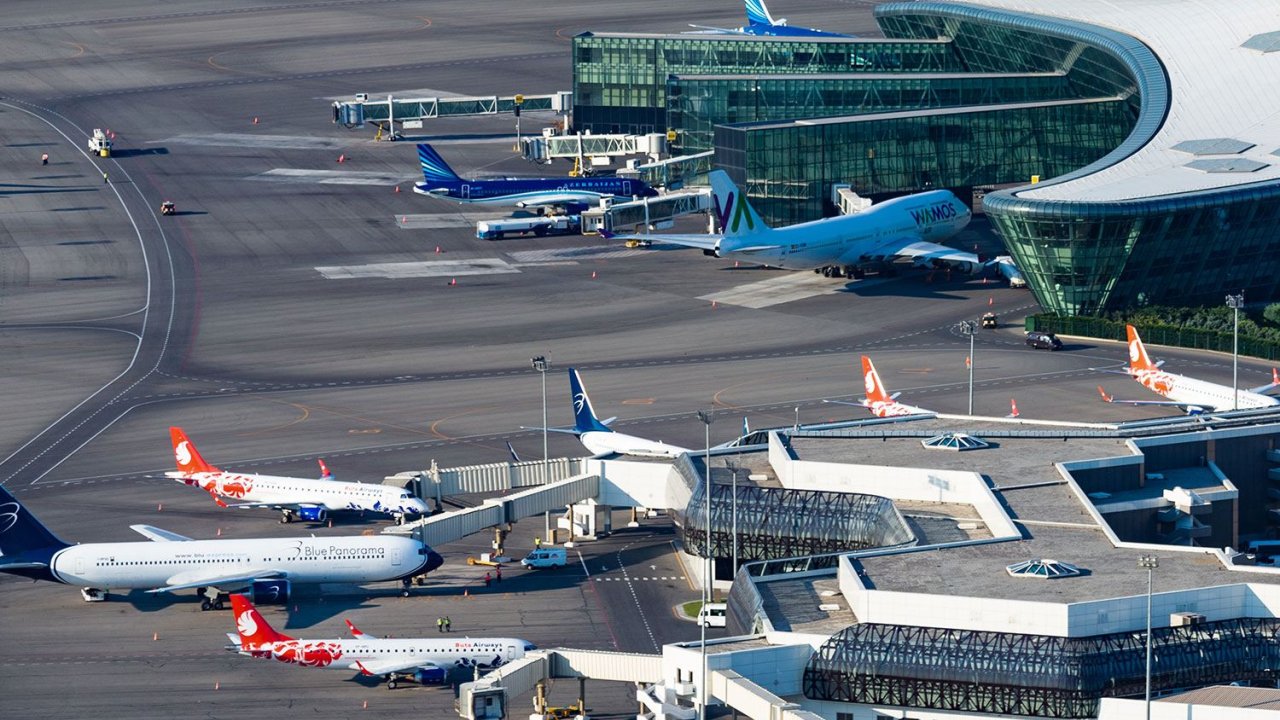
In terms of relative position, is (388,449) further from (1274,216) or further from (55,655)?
(1274,216)

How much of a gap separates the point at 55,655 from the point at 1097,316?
99.7m

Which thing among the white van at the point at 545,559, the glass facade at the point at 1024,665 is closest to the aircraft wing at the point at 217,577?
the white van at the point at 545,559

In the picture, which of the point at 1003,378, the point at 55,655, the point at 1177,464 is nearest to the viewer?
the point at 55,655

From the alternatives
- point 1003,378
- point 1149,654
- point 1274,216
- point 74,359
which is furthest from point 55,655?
point 1274,216

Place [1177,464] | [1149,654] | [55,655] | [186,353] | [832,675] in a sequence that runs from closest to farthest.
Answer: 1. [1149,654]
2. [832,675]
3. [55,655]
4. [1177,464]
5. [186,353]

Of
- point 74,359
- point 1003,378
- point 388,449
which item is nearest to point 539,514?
point 388,449

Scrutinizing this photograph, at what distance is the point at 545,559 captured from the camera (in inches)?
5212

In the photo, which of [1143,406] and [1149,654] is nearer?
[1149,654]

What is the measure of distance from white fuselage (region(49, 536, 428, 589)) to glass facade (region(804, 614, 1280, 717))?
3265cm

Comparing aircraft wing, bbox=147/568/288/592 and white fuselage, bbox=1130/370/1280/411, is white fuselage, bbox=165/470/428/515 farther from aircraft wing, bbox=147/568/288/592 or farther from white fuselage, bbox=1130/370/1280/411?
white fuselage, bbox=1130/370/1280/411

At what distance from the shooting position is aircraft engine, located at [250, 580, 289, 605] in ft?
413

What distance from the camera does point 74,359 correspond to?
18400 cm

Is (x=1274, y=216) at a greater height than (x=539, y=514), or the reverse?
(x=1274, y=216)

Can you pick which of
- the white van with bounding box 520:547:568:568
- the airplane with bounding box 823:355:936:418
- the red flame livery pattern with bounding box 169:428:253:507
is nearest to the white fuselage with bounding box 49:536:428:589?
the white van with bounding box 520:547:568:568
